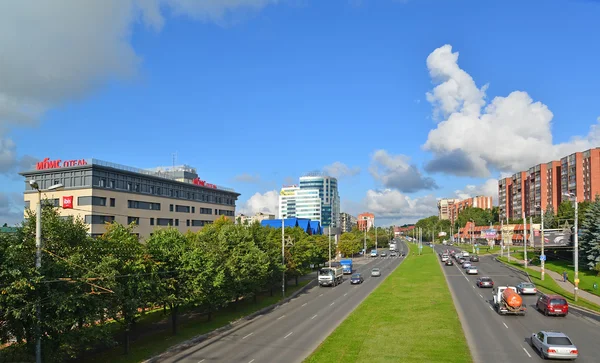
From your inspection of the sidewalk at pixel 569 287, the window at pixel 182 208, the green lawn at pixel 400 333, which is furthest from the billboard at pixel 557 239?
the window at pixel 182 208

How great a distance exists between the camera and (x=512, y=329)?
32.1 m

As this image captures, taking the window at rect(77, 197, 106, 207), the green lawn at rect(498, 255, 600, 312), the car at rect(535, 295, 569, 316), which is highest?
→ the window at rect(77, 197, 106, 207)

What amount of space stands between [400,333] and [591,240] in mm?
45140

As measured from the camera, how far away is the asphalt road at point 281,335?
27487 mm

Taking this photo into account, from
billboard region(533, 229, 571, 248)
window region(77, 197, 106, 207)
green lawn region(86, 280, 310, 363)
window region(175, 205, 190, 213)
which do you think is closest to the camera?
green lawn region(86, 280, 310, 363)

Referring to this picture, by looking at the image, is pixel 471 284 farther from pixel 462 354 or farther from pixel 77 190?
pixel 77 190

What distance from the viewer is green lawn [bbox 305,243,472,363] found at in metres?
25.7

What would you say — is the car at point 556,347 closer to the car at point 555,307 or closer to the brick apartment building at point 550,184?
the car at point 555,307

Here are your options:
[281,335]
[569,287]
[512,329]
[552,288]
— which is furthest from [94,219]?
[569,287]

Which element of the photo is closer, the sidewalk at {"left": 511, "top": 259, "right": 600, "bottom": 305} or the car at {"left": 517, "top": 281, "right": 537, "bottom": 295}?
the sidewalk at {"left": 511, "top": 259, "right": 600, "bottom": 305}

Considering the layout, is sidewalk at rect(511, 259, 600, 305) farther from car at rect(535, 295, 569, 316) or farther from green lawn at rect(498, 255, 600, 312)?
car at rect(535, 295, 569, 316)

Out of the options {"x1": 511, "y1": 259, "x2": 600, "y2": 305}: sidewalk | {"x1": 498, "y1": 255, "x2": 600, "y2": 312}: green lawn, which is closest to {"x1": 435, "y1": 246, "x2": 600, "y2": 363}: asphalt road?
{"x1": 498, "y1": 255, "x2": 600, "y2": 312}: green lawn

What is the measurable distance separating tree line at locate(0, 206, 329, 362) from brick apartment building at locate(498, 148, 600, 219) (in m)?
83.2

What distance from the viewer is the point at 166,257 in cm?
3334
